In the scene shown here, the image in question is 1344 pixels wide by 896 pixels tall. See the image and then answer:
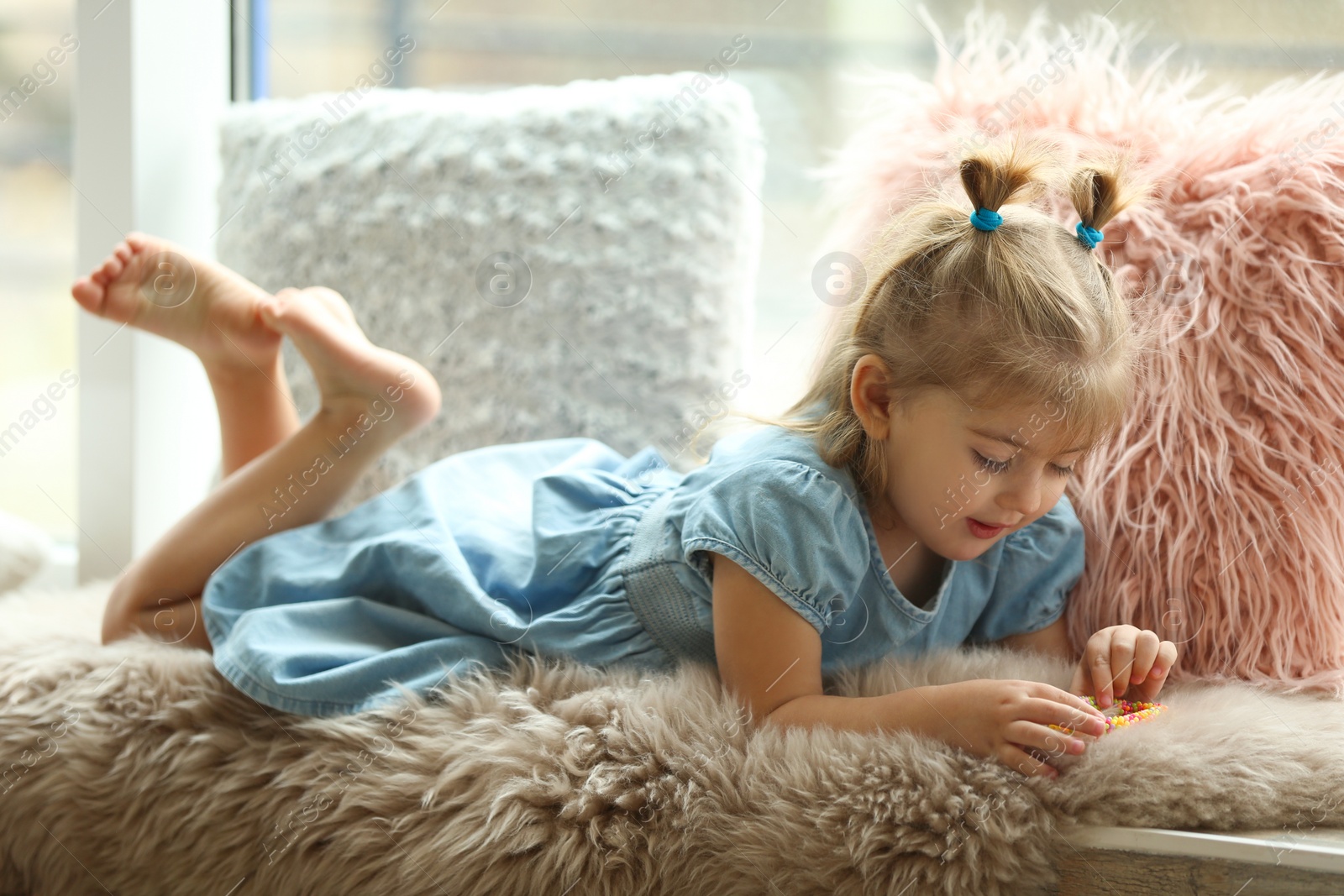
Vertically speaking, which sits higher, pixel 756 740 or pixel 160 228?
pixel 160 228

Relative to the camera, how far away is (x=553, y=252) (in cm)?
111

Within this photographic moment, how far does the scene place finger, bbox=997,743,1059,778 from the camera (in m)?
0.64

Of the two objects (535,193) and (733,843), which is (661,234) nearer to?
(535,193)

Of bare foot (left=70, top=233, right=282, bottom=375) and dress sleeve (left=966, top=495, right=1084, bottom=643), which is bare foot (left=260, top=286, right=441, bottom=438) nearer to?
bare foot (left=70, top=233, right=282, bottom=375)

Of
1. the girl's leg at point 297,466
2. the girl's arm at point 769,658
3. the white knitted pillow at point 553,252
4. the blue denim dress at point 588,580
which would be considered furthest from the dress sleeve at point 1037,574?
the girl's leg at point 297,466

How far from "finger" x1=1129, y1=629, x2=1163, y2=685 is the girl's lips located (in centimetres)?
13

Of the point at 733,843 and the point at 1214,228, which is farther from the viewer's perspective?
the point at 1214,228

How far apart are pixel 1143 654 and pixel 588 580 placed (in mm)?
462

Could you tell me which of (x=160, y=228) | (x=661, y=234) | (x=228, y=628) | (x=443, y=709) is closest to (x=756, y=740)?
(x=443, y=709)

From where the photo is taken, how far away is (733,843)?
630 millimetres

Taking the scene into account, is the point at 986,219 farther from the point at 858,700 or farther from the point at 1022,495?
the point at 858,700

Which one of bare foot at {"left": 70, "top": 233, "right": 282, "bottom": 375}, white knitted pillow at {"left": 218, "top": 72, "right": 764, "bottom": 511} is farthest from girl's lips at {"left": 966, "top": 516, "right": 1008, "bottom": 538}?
bare foot at {"left": 70, "top": 233, "right": 282, "bottom": 375}

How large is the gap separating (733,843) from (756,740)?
70 mm

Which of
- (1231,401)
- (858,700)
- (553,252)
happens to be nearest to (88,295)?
(553,252)
